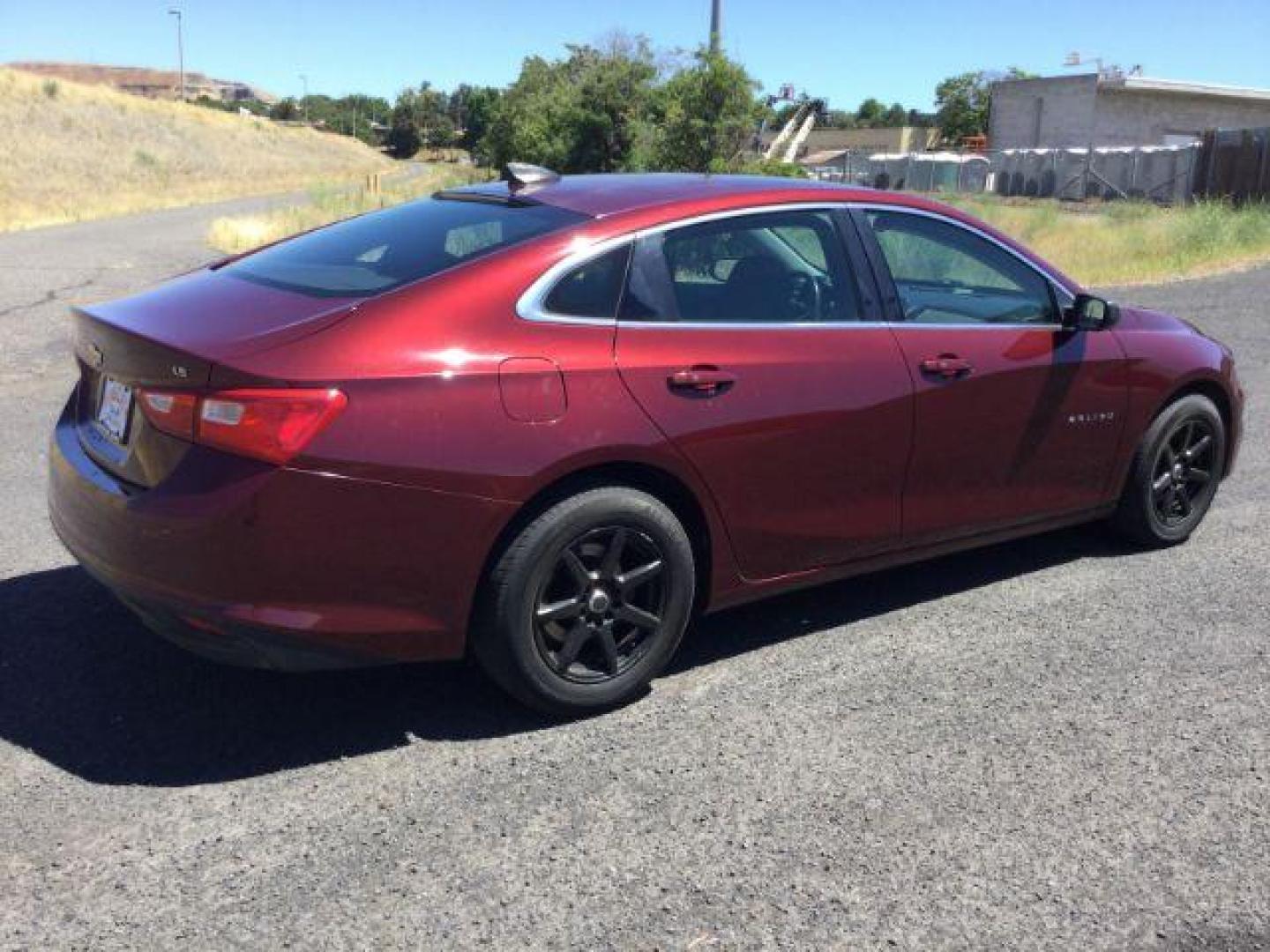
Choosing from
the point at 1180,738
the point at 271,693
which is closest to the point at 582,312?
the point at 271,693

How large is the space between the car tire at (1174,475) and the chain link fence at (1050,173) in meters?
34.4

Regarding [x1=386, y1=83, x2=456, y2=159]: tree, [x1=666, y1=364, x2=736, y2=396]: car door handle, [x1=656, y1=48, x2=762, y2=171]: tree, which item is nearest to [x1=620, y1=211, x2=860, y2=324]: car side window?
[x1=666, y1=364, x2=736, y2=396]: car door handle

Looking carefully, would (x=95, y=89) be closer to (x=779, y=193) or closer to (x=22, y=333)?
(x=22, y=333)

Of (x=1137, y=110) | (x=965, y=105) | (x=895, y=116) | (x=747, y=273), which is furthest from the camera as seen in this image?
(x=895, y=116)

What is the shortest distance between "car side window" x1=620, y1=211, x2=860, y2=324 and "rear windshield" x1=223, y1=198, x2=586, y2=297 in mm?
340

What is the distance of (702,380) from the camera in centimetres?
373

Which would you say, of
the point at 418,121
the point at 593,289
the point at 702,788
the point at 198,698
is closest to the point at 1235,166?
the point at 593,289

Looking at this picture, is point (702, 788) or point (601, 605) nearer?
point (702, 788)

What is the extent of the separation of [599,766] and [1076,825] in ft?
4.36

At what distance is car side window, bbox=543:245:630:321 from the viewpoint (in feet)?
11.7

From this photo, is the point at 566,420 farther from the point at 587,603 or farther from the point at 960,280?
the point at 960,280

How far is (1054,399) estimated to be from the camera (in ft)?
15.4

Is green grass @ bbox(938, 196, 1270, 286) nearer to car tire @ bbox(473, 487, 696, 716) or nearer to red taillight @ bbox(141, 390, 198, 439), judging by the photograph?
car tire @ bbox(473, 487, 696, 716)

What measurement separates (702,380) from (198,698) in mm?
1911
